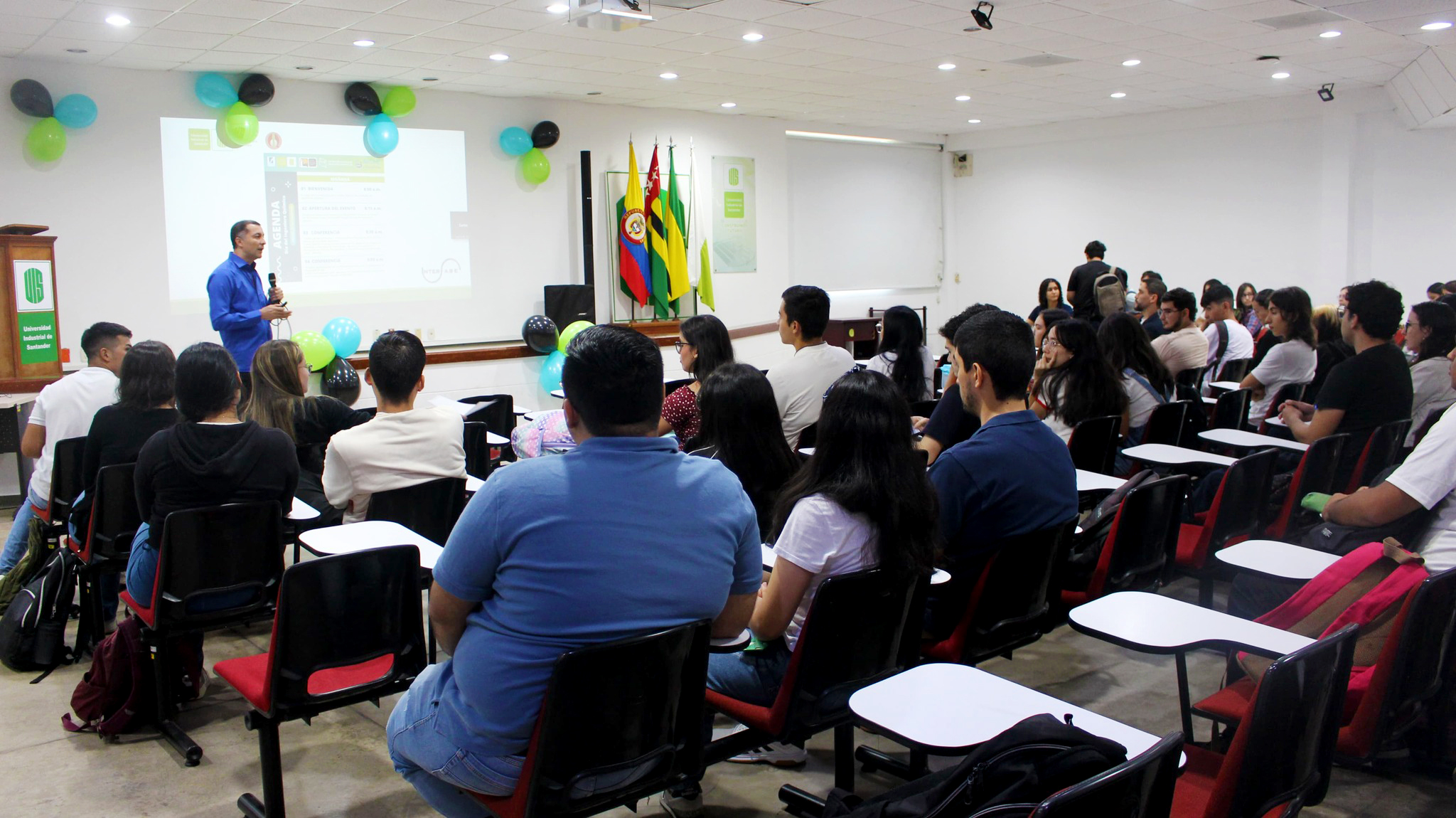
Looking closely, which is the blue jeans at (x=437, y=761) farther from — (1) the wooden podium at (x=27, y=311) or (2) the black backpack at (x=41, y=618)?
(1) the wooden podium at (x=27, y=311)

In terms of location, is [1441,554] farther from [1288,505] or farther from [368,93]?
[368,93]

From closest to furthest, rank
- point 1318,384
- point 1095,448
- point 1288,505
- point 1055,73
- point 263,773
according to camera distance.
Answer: point 263,773, point 1288,505, point 1095,448, point 1318,384, point 1055,73

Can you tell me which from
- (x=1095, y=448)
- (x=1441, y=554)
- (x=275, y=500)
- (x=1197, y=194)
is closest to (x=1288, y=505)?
(x=1095, y=448)

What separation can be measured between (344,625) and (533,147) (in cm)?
782

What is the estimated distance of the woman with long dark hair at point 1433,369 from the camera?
4.59m

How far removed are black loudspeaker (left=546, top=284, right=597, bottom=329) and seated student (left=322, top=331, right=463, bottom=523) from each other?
645 centimetres

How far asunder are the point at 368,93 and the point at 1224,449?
6949mm

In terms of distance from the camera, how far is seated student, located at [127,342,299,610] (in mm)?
2902

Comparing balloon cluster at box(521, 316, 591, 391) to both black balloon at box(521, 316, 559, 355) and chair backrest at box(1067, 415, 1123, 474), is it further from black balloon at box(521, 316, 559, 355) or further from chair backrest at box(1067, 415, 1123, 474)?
chair backrest at box(1067, 415, 1123, 474)

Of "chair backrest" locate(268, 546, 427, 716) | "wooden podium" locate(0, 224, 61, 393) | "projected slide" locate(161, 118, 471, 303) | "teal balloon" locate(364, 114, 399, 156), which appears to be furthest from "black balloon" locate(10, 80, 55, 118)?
"chair backrest" locate(268, 546, 427, 716)

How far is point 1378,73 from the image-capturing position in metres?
9.44

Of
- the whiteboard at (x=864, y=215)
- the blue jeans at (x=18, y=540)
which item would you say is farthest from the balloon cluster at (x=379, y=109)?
the whiteboard at (x=864, y=215)

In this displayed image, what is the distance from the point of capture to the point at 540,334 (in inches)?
366

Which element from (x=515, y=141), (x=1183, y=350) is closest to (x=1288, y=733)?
(x=1183, y=350)
